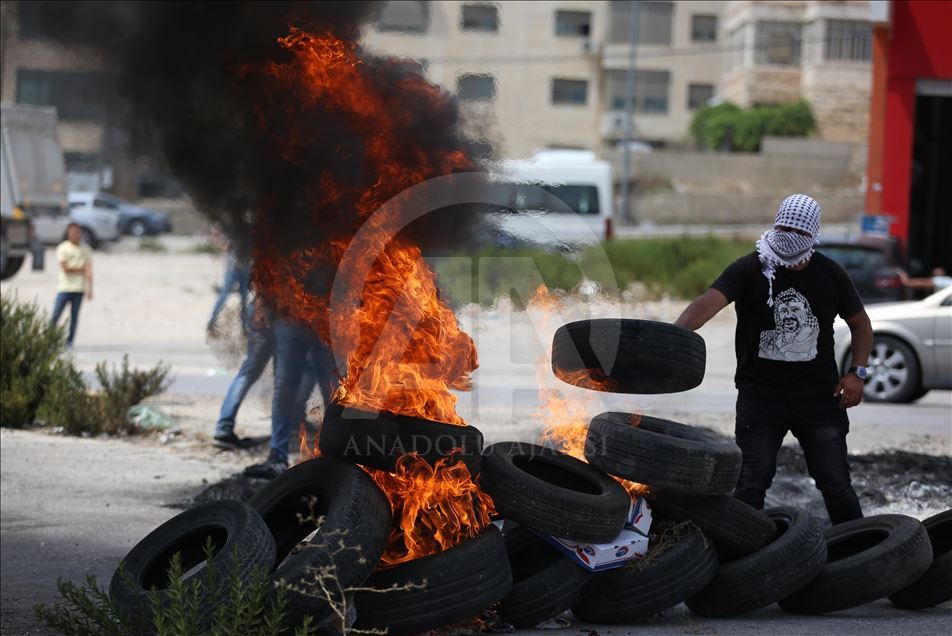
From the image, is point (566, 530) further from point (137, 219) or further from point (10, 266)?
point (137, 219)

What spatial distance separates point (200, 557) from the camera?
5.35 m

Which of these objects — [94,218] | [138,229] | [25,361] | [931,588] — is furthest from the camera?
[138,229]

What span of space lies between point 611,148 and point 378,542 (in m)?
49.6

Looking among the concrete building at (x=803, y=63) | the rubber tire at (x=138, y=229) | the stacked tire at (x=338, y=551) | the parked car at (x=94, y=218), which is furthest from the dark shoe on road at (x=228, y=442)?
the concrete building at (x=803, y=63)

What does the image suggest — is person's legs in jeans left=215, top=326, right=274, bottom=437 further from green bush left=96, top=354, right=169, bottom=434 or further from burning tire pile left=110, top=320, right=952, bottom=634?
burning tire pile left=110, top=320, right=952, bottom=634

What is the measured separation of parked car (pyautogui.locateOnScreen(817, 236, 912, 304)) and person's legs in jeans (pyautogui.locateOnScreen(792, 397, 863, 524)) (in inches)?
473

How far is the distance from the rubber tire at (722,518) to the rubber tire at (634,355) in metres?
0.60

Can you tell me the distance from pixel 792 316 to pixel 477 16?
12.6 ft

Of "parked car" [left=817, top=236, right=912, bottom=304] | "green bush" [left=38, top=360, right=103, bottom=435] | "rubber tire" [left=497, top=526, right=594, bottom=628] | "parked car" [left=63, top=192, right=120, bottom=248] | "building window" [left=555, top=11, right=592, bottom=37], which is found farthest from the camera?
"parked car" [left=63, top=192, right=120, bottom=248]

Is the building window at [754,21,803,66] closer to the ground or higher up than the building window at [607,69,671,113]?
higher up

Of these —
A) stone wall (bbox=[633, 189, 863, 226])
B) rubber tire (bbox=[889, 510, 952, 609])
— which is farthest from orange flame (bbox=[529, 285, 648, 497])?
stone wall (bbox=[633, 189, 863, 226])

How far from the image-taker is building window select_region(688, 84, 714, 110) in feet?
210

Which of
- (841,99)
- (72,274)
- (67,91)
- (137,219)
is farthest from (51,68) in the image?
(841,99)

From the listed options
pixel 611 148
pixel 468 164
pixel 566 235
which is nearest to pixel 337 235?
pixel 468 164
